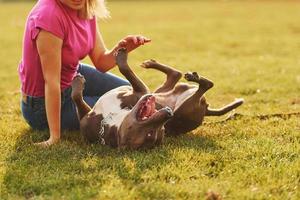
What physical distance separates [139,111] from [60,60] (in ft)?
3.11

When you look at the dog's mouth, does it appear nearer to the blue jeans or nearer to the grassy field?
the grassy field

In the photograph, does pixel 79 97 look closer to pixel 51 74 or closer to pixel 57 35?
pixel 51 74

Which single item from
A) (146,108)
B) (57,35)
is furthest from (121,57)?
(146,108)

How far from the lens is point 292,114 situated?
21.5 ft

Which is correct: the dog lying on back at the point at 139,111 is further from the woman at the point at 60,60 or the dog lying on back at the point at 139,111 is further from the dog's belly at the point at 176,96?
the woman at the point at 60,60

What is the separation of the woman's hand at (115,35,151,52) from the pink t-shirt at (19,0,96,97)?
15.0 inches

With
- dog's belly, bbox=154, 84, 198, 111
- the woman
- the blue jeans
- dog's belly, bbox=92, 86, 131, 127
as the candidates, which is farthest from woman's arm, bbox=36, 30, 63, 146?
dog's belly, bbox=154, 84, 198, 111

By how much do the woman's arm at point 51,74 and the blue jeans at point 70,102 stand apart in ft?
1.58

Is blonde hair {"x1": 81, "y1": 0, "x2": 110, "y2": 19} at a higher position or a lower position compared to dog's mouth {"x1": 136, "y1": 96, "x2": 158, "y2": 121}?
higher

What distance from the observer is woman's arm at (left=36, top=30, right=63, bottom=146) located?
17.2ft

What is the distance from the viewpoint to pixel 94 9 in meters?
5.62

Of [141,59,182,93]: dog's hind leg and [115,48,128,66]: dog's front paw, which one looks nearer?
[115,48,128,66]: dog's front paw

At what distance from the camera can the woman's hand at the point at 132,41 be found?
5.61m

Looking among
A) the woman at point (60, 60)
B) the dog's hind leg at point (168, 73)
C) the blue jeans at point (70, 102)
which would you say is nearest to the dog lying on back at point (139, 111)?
the dog's hind leg at point (168, 73)
